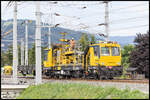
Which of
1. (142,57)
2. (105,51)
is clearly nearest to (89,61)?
(105,51)

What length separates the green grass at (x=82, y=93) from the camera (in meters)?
11.4

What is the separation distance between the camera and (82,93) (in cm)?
1259

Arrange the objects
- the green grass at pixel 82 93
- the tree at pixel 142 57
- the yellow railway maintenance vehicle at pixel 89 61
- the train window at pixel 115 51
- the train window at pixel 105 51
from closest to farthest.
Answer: the green grass at pixel 82 93
the yellow railway maintenance vehicle at pixel 89 61
the train window at pixel 105 51
the train window at pixel 115 51
the tree at pixel 142 57

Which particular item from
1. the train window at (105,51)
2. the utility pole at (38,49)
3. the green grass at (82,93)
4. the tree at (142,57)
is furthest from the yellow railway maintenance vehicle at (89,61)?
the green grass at (82,93)

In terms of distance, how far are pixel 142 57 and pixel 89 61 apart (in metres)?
7.44

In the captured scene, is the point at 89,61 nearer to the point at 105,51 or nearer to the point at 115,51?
the point at 105,51

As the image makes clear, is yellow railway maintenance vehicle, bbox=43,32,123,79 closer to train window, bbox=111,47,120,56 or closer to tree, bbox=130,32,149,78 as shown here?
train window, bbox=111,47,120,56

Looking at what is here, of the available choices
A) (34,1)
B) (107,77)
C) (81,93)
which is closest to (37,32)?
(34,1)

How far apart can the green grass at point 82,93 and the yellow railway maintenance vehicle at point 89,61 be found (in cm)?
938

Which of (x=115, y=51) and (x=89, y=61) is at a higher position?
(x=115, y=51)

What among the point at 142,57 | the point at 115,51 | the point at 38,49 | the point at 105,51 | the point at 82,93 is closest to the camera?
the point at 82,93

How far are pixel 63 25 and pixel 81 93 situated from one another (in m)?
11.1

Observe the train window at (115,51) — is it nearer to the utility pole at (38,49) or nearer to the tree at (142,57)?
the tree at (142,57)

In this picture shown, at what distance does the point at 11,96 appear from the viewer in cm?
1605
